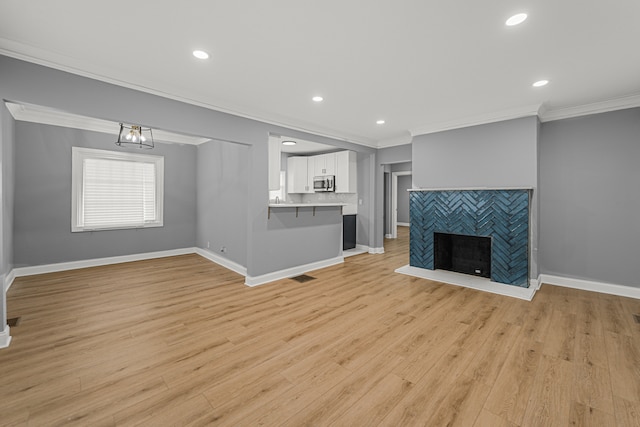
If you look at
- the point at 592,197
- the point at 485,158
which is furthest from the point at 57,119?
the point at 592,197

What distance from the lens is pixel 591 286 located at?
4016 millimetres

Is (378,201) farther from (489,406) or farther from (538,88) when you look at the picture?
(489,406)

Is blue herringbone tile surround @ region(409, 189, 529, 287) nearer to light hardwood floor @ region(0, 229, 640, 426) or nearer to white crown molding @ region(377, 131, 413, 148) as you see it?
light hardwood floor @ region(0, 229, 640, 426)

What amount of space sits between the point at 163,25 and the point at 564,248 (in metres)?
5.90

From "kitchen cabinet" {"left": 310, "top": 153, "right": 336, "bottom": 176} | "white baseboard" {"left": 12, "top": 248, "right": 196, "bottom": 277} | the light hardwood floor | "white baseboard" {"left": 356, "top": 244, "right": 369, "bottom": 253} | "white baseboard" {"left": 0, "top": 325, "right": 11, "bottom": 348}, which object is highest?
"kitchen cabinet" {"left": 310, "top": 153, "right": 336, "bottom": 176}

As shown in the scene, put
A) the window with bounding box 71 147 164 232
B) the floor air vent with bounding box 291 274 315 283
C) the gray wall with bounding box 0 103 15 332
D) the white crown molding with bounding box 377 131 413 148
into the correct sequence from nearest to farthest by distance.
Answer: the gray wall with bounding box 0 103 15 332 < the floor air vent with bounding box 291 274 315 283 < the window with bounding box 71 147 164 232 < the white crown molding with bounding box 377 131 413 148

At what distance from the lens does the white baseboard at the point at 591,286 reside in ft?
12.4

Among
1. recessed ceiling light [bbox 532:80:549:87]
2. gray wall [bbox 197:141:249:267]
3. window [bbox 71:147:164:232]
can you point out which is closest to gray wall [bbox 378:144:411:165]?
recessed ceiling light [bbox 532:80:549:87]

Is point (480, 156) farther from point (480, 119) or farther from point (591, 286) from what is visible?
point (591, 286)

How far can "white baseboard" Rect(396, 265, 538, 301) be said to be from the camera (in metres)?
3.84

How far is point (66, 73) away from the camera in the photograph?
2676mm

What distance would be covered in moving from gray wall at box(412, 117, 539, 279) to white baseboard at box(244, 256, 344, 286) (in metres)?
2.26

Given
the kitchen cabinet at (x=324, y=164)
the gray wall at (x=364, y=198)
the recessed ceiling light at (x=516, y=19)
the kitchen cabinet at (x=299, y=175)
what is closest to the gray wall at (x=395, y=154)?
the gray wall at (x=364, y=198)

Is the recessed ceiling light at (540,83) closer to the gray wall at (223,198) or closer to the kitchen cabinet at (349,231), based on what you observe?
the gray wall at (223,198)
